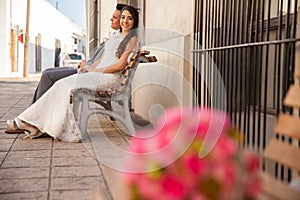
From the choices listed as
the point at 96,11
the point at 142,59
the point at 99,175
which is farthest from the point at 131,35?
the point at 96,11

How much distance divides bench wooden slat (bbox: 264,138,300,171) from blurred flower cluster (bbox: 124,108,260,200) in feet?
1.61

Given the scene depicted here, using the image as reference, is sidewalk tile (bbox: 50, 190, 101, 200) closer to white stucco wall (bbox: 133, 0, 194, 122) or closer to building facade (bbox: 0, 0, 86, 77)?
white stucco wall (bbox: 133, 0, 194, 122)

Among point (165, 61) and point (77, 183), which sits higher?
point (165, 61)

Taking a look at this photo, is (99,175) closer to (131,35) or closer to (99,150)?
(99,150)

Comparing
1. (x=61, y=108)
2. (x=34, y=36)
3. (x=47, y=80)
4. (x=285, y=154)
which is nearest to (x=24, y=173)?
(x=61, y=108)

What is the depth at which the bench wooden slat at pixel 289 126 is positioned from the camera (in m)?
1.10

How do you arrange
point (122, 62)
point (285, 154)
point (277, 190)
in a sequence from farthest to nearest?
point (122, 62) < point (285, 154) < point (277, 190)

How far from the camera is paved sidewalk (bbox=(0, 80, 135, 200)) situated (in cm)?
225

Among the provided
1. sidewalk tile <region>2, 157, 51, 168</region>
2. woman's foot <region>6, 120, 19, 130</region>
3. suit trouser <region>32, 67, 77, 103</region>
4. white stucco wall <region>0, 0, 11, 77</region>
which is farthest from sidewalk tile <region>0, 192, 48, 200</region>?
white stucco wall <region>0, 0, 11, 77</region>

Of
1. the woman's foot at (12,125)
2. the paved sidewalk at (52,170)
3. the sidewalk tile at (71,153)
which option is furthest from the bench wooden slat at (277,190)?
the woman's foot at (12,125)

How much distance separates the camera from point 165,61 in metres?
4.24

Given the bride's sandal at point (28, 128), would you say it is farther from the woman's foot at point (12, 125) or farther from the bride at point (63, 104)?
the woman's foot at point (12, 125)

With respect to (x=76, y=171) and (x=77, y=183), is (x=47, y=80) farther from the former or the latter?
(x=77, y=183)

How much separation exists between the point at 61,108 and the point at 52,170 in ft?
3.23
